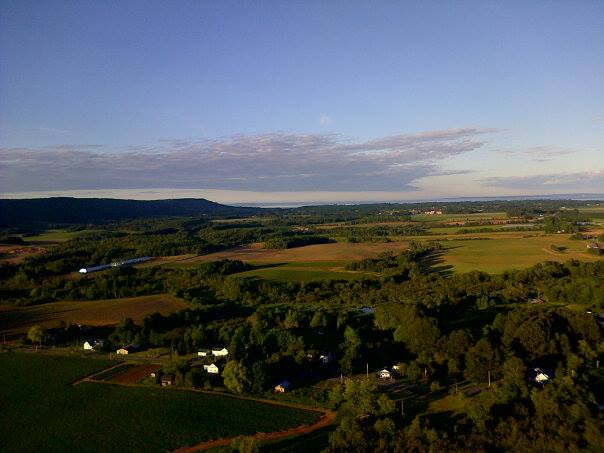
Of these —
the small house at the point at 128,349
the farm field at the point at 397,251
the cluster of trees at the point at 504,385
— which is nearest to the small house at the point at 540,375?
the cluster of trees at the point at 504,385

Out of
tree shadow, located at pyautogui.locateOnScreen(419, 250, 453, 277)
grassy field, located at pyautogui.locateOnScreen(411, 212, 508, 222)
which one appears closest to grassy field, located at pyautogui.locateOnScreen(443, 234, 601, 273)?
tree shadow, located at pyautogui.locateOnScreen(419, 250, 453, 277)

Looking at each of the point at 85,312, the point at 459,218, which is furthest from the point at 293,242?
the point at 459,218

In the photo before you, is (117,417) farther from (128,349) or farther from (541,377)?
(541,377)

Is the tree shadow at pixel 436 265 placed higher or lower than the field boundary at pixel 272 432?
higher

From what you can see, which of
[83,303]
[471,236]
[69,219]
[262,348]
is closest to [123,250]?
[83,303]

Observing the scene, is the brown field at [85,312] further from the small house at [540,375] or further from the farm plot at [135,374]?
the small house at [540,375]
